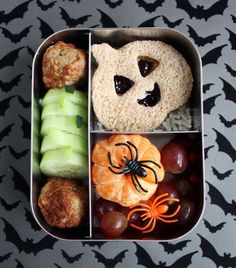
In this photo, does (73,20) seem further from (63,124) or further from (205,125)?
(205,125)

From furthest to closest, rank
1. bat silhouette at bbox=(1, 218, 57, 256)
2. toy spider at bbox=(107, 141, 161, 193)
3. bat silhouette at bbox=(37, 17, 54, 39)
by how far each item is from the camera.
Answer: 1. bat silhouette at bbox=(37, 17, 54, 39)
2. bat silhouette at bbox=(1, 218, 57, 256)
3. toy spider at bbox=(107, 141, 161, 193)

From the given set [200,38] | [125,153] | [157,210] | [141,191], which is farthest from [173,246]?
[200,38]

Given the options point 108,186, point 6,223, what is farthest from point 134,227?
point 6,223

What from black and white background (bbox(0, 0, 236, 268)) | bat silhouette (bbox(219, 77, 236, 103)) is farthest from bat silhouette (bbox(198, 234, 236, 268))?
bat silhouette (bbox(219, 77, 236, 103))

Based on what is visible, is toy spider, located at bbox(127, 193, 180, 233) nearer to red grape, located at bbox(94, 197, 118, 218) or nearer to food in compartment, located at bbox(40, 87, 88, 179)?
red grape, located at bbox(94, 197, 118, 218)

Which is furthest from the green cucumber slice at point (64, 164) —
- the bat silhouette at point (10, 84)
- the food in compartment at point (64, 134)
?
the bat silhouette at point (10, 84)

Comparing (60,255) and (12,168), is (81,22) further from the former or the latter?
(60,255)
